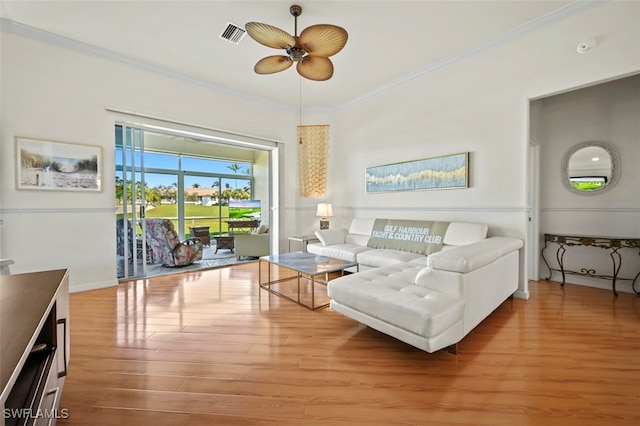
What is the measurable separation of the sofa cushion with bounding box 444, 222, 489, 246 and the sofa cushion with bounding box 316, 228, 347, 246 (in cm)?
165

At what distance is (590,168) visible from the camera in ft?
11.3

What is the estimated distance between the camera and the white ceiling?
2633 millimetres

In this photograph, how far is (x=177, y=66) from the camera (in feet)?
12.3

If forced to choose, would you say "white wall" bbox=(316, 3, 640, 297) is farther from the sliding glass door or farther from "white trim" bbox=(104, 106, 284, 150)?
the sliding glass door

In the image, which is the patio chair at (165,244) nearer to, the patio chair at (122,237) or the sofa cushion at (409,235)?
the patio chair at (122,237)

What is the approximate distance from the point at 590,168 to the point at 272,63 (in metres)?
4.08

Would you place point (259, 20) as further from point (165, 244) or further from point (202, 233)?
point (202, 233)

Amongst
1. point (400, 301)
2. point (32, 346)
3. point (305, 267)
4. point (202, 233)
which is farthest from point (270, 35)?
point (202, 233)

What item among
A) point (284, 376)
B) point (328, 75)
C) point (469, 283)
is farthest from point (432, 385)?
point (328, 75)

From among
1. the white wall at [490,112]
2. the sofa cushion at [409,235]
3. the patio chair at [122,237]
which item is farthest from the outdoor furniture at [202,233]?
the sofa cushion at [409,235]

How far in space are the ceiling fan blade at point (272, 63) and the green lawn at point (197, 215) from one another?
214 inches

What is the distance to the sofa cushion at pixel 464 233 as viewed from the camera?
3160 millimetres

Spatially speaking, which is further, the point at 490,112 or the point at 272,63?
the point at 490,112

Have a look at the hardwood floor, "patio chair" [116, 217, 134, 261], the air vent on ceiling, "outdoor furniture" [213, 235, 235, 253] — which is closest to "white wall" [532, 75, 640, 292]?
the hardwood floor
